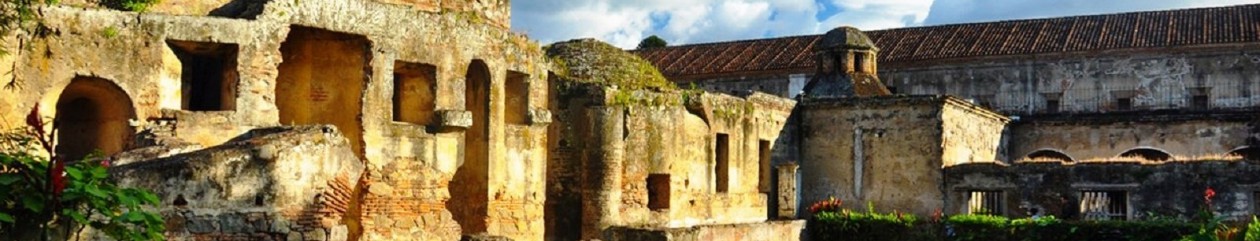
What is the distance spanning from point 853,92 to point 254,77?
19.0 meters

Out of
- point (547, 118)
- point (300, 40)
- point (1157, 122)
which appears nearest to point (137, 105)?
point (300, 40)

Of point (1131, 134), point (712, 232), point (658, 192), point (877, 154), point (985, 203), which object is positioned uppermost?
point (1131, 134)

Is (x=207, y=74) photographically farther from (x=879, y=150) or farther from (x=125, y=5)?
(x=879, y=150)

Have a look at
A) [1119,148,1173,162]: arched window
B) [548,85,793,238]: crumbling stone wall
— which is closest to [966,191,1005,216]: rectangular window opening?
[548,85,793,238]: crumbling stone wall

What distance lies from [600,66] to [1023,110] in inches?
817

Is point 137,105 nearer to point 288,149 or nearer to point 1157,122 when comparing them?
point 288,149

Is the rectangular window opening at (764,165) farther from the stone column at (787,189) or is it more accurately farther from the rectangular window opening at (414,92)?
the rectangular window opening at (414,92)

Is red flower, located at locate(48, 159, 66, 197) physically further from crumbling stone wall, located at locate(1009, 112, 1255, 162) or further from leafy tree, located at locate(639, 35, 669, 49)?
leafy tree, located at locate(639, 35, 669, 49)

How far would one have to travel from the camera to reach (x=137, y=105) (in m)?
15.4

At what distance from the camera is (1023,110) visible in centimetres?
4006

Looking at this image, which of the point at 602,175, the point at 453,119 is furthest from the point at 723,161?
the point at 453,119

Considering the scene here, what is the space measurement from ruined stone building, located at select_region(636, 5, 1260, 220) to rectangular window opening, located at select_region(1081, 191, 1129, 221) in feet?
0.19

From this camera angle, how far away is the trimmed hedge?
23.2 metres

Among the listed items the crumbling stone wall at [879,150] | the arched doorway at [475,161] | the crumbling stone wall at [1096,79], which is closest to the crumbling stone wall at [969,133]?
the crumbling stone wall at [879,150]
